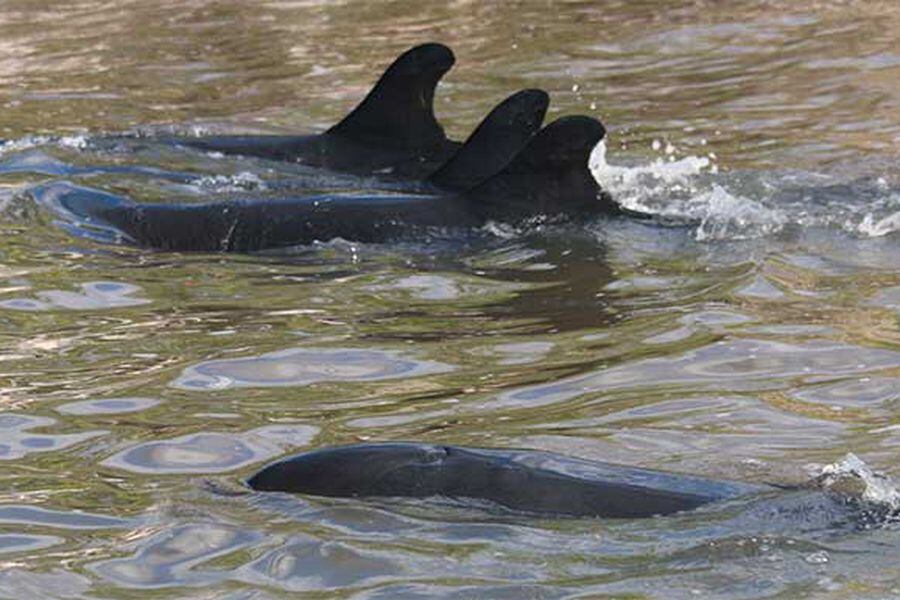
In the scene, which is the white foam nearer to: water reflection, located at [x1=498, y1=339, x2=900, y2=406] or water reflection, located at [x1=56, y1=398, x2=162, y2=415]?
water reflection, located at [x1=498, y1=339, x2=900, y2=406]

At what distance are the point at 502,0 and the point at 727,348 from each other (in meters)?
12.2

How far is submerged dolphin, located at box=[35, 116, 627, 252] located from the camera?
36.3ft

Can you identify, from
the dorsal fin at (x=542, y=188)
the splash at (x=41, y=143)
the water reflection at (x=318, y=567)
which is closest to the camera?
the water reflection at (x=318, y=567)

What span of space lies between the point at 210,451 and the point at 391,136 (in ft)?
21.1

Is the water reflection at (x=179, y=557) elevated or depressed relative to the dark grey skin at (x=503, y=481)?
depressed

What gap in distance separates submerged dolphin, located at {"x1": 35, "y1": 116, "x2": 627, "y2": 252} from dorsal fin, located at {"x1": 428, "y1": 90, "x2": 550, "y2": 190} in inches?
27.1

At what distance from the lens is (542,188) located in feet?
36.6

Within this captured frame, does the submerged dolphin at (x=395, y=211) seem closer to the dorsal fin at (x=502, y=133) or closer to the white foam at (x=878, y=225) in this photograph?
the dorsal fin at (x=502, y=133)

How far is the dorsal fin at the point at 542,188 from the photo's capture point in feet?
36.2

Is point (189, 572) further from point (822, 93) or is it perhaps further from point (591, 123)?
point (822, 93)

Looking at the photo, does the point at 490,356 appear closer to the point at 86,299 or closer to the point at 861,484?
the point at 86,299

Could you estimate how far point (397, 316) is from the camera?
9.57 meters

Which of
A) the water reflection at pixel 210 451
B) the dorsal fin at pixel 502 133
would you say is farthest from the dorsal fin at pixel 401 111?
the water reflection at pixel 210 451

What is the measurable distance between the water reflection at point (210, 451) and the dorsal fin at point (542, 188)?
11.7 feet
